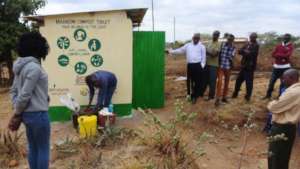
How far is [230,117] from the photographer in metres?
8.42

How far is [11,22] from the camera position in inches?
615

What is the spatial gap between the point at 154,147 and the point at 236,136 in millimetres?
3029

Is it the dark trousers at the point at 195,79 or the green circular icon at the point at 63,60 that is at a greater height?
the green circular icon at the point at 63,60

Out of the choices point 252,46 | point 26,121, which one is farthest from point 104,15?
point 26,121

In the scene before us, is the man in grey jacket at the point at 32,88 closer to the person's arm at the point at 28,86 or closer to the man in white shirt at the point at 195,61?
the person's arm at the point at 28,86

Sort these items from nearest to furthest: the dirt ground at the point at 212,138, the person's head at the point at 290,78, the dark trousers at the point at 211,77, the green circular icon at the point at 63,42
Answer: the person's head at the point at 290,78 < the dirt ground at the point at 212,138 < the green circular icon at the point at 63,42 < the dark trousers at the point at 211,77

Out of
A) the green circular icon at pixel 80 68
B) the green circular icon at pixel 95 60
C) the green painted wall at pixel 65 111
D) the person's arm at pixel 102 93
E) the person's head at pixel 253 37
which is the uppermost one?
the person's head at pixel 253 37

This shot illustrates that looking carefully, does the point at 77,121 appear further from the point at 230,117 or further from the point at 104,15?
the point at 230,117

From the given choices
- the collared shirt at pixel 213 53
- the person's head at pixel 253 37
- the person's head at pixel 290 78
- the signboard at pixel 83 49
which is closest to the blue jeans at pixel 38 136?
the person's head at pixel 290 78

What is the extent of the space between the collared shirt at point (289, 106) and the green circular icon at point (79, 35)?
4.24 meters

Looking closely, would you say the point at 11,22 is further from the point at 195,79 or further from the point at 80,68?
the point at 195,79

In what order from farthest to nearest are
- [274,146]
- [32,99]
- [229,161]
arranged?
[229,161], [274,146], [32,99]

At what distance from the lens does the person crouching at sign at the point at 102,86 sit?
727cm

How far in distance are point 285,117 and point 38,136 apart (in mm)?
2913
